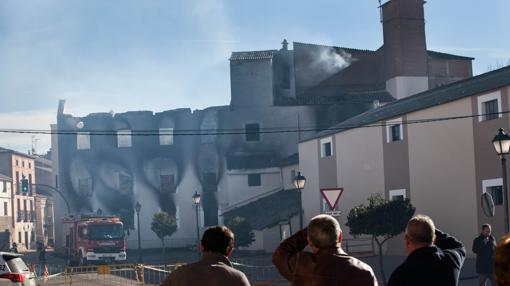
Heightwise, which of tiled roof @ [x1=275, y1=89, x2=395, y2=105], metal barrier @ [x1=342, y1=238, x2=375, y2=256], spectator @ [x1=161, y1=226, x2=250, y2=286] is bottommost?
metal barrier @ [x1=342, y1=238, x2=375, y2=256]

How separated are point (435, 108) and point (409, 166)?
3245mm

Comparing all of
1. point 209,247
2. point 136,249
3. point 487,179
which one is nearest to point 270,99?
point 136,249

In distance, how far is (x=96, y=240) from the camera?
40.3m

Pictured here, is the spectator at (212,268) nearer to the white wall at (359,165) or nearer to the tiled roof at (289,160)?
the white wall at (359,165)

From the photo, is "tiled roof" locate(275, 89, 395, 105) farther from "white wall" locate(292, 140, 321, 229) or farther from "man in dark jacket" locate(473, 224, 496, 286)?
"man in dark jacket" locate(473, 224, 496, 286)

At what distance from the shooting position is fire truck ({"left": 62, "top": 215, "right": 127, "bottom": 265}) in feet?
132

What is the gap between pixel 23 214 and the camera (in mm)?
85062

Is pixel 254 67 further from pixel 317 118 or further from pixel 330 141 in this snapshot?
pixel 330 141

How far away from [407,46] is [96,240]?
1048 inches

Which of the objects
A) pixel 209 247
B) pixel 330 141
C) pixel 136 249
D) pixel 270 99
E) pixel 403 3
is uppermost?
pixel 403 3

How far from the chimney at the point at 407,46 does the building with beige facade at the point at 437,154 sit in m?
15.5

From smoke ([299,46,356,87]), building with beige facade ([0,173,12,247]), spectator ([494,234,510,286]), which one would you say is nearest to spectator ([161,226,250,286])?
spectator ([494,234,510,286])

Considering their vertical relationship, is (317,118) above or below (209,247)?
above

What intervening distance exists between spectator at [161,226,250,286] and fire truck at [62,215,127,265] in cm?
3557
